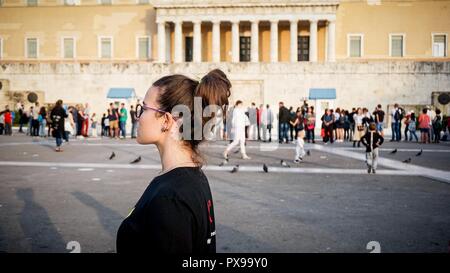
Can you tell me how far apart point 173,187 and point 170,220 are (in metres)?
0.14

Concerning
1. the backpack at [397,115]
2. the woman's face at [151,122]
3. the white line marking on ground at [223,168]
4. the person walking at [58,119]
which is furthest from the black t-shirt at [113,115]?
the woman's face at [151,122]

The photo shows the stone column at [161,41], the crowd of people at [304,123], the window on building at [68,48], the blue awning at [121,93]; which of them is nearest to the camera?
the crowd of people at [304,123]

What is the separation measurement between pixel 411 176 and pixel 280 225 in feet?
19.5

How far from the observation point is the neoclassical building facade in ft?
119

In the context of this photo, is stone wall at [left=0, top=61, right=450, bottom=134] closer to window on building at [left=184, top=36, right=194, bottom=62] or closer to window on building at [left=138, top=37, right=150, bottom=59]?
window on building at [left=138, top=37, right=150, bottom=59]

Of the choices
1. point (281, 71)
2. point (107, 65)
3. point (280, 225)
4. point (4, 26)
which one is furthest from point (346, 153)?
point (4, 26)

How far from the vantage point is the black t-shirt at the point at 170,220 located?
5.77 feet

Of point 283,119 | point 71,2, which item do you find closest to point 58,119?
point 283,119

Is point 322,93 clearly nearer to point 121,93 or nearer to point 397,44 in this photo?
point 121,93

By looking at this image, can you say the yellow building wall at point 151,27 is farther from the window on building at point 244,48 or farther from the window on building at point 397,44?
the window on building at point 244,48

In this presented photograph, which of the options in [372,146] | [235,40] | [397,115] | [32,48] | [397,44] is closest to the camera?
[372,146]

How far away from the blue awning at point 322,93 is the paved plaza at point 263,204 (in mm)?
20985

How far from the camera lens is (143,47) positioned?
54.4 metres

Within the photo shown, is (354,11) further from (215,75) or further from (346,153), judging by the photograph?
(215,75)
